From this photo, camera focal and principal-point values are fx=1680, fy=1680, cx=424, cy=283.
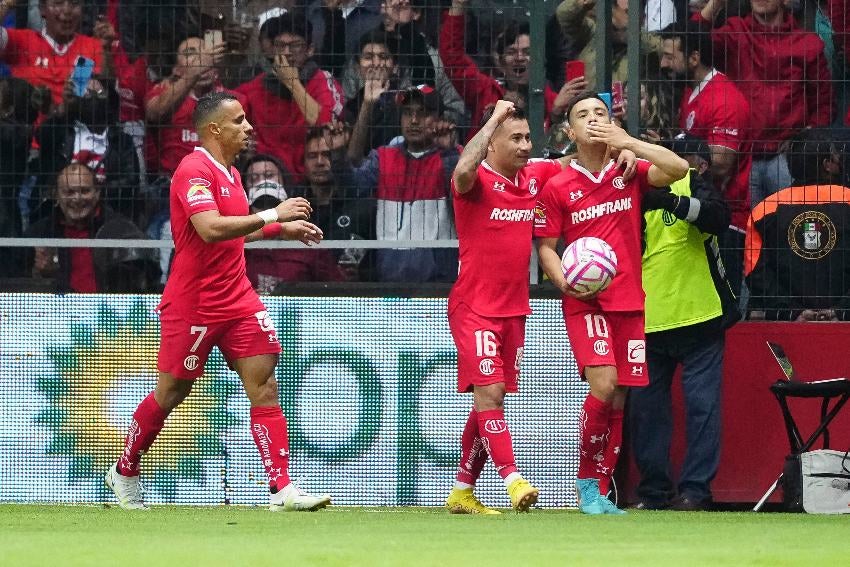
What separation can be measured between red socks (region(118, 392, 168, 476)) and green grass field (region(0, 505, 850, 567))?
0.30 meters

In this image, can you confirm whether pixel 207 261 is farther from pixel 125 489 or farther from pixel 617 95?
pixel 617 95

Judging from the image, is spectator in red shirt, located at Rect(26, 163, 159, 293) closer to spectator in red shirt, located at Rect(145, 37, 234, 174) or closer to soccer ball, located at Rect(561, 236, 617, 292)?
spectator in red shirt, located at Rect(145, 37, 234, 174)

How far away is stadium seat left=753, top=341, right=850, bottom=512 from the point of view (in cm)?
1020

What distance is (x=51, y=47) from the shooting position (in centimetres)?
1123

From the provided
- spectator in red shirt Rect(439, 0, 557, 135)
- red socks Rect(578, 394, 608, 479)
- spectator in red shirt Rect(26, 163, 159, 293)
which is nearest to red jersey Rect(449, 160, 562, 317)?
red socks Rect(578, 394, 608, 479)

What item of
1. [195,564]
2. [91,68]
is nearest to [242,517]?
[195,564]

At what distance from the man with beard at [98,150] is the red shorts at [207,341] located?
1.77 m

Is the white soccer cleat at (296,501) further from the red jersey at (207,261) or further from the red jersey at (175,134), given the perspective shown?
the red jersey at (175,134)

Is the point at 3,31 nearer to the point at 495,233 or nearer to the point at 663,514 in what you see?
the point at 495,233

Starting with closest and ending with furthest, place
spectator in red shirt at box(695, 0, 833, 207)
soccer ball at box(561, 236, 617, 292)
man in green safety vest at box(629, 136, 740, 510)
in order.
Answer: soccer ball at box(561, 236, 617, 292) < man in green safety vest at box(629, 136, 740, 510) < spectator in red shirt at box(695, 0, 833, 207)

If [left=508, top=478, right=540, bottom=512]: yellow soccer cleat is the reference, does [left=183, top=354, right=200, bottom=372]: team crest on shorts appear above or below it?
above

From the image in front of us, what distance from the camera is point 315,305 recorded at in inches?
421

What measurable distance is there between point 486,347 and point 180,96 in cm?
312

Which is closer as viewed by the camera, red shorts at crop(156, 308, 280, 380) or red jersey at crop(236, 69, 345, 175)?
red shorts at crop(156, 308, 280, 380)
